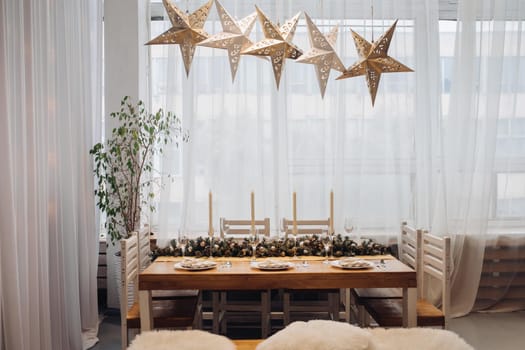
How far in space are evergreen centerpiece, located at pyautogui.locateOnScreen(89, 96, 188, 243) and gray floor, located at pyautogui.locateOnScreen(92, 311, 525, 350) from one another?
0.69 m

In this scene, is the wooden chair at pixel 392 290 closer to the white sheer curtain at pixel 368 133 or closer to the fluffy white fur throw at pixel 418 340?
the white sheer curtain at pixel 368 133

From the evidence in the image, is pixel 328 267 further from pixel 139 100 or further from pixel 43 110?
pixel 139 100

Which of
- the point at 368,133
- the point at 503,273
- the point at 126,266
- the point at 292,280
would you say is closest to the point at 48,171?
the point at 126,266

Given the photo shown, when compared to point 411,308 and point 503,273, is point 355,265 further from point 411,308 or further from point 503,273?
point 503,273

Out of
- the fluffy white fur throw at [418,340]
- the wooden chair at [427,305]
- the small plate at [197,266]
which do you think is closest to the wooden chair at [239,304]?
the small plate at [197,266]

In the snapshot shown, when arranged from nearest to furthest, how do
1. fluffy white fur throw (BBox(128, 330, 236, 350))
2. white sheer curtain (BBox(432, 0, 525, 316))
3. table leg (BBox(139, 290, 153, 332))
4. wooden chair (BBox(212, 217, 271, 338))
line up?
fluffy white fur throw (BBox(128, 330, 236, 350))
table leg (BBox(139, 290, 153, 332))
wooden chair (BBox(212, 217, 271, 338))
white sheer curtain (BBox(432, 0, 525, 316))

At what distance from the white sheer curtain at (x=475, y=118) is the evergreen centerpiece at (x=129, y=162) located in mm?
2282

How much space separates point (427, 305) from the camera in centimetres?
299

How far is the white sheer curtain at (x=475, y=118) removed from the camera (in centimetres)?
416

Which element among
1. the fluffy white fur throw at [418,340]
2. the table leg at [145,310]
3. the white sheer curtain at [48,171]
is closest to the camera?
the fluffy white fur throw at [418,340]

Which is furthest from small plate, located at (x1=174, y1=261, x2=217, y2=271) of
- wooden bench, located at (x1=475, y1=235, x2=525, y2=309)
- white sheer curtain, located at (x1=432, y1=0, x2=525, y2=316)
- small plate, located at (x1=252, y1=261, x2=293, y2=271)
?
wooden bench, located at (x1=475, y1=235, x2=525, y2=309)

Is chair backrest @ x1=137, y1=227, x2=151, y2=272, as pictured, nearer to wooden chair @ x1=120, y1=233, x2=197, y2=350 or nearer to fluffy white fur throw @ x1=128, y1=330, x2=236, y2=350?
wooden chair @ x1=120, y1=233, x2=197, y2=350

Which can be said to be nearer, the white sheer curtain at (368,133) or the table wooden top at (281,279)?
the table wooden top at (281,279)

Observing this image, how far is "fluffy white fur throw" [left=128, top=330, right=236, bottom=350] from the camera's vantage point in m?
2.05
